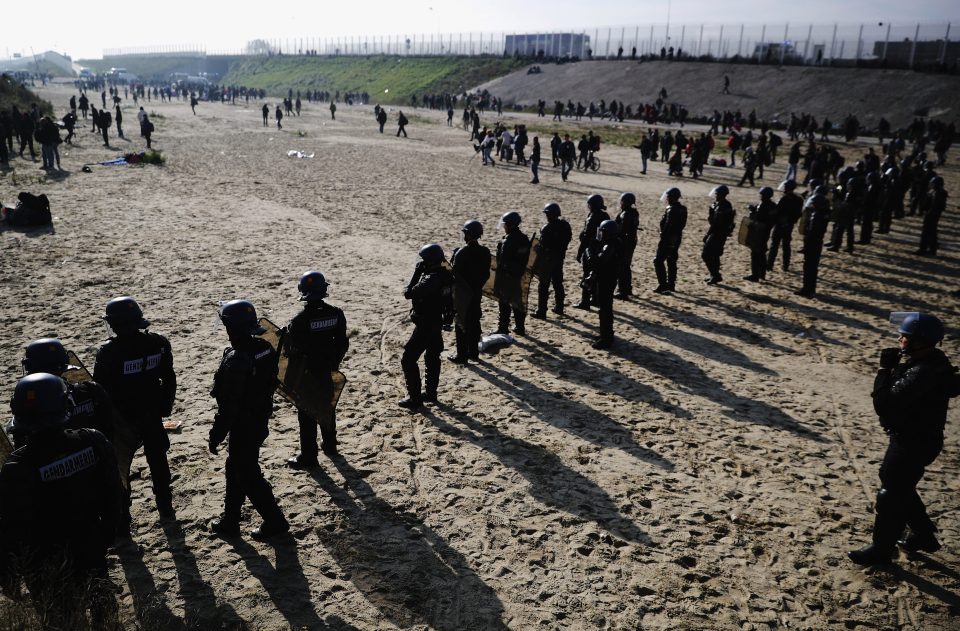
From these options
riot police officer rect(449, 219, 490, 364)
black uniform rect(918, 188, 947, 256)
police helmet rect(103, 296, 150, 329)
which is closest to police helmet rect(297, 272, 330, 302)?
police helmet rect(103, 296, 150, 329)

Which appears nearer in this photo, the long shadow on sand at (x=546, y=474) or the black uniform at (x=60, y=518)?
the black uniform at (x=60, y=518)

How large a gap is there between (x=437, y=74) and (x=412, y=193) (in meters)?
81.7

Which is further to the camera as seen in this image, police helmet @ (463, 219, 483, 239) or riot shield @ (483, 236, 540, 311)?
riot shield @ (483, 236, 540, 311)

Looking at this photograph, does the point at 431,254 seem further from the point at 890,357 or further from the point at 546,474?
the point at 890,357

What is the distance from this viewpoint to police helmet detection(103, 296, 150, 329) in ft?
16.5

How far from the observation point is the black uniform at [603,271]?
9.42 m

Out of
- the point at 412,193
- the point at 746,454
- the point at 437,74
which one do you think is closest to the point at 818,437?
the point at 746,454

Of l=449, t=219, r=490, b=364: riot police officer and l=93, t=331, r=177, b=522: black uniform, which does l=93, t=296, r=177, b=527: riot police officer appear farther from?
l=449, t=219, r=490, b=364: riot police officer

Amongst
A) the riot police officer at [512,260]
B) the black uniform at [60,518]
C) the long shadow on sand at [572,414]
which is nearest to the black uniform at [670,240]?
the riot police officer at [512,260]

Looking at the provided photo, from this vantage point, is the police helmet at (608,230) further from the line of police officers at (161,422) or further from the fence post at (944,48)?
the fence post at (944,48)

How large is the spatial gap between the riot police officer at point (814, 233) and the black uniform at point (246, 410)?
1090 centimetres

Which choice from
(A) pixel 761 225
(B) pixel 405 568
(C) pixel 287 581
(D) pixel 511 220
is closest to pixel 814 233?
(A) pixel 761 225

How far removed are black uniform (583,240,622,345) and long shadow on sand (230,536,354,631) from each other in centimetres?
580

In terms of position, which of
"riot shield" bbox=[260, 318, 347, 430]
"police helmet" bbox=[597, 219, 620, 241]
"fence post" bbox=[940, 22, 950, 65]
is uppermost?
"fence post" bbox=[940, 22, 950, 65]
